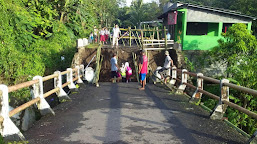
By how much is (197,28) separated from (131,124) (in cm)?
1952

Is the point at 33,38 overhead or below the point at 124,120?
overhead

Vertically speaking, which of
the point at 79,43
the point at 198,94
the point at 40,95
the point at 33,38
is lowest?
the point at 198,94

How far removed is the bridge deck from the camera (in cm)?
448

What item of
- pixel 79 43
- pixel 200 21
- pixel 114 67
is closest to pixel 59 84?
pixel 114 67


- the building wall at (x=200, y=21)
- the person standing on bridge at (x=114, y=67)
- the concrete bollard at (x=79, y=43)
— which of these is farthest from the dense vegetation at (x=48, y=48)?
the person standing on bridge at (x=114, y=67)

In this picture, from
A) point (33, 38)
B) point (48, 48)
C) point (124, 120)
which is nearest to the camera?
point (124, 120)

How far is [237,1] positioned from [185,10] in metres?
12.5

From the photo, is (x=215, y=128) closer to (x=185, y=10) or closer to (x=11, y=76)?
(x=11, y=76)

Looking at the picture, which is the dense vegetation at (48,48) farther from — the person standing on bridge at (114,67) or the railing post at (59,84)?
the person standing on bridge at (114,67)

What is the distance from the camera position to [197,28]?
22.8 metres

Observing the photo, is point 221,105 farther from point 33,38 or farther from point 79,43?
point 33,38

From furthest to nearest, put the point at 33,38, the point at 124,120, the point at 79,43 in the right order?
the point at 79,43 → the point at 33,38 → the point at 124,120

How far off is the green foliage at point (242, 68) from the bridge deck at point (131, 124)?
6549 millimetres

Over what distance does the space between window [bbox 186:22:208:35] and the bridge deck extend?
16346 mm
